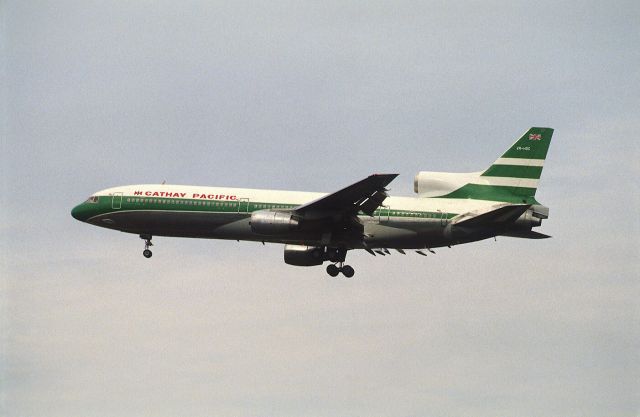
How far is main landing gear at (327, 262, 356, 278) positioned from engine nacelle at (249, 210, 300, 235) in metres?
4.57

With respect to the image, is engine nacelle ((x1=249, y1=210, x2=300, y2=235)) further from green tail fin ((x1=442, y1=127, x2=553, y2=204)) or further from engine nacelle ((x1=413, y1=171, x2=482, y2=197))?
green tail fin ((x1=442, y1=127, x2=553, y2=204))

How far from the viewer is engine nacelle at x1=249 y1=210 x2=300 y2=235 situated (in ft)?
152

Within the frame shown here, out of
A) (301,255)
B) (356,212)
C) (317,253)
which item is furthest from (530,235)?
(301,255)

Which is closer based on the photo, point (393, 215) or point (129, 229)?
point (393, 215)

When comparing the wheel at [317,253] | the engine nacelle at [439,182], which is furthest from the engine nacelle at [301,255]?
the engine nacelle at [439,182]

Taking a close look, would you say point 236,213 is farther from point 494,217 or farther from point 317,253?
point 494,217

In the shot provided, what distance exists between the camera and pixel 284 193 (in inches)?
1933

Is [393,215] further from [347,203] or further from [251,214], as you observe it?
[251,214]

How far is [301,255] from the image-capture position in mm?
51500

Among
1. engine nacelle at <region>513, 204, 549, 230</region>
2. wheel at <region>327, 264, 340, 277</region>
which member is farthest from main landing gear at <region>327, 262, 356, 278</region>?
engine nacelle at <region>513, 204, 549, 230</region>

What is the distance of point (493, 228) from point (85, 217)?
2287cm

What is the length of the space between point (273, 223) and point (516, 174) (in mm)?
13012

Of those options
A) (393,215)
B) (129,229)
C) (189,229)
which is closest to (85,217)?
(129,229)

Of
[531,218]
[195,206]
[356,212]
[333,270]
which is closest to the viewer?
[531,218]
